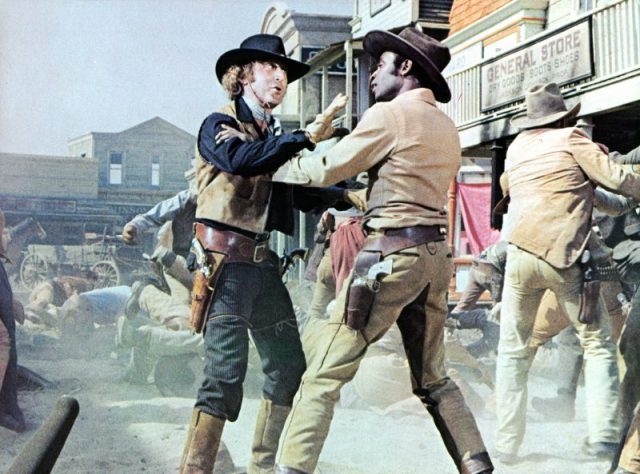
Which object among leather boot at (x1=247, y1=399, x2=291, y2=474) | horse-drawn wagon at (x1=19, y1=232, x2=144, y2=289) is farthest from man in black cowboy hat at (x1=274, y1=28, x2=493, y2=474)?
horse-drawn wagon at (x1=19, y1=232, x2=144, y2=289)

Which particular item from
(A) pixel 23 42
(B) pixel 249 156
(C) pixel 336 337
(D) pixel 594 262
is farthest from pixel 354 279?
(A) pixel 23 42

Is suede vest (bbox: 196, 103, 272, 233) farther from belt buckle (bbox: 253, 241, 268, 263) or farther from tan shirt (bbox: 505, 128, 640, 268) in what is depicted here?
tan shirt (bbox: 505, 128, 640, 268)

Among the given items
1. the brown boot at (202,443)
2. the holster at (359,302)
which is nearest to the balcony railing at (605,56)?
the holster at (359,302)

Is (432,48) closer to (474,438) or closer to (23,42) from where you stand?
(474,438)

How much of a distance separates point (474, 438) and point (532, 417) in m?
1.41

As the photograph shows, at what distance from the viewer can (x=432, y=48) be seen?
287cm

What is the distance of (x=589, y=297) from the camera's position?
333 centimetres

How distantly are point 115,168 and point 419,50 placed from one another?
143cm

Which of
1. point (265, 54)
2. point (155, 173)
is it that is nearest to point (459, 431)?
point (265, 54)

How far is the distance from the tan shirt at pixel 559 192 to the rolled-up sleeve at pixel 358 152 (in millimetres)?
1020

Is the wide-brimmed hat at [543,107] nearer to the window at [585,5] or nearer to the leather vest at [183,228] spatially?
the leather vest at [183,228]

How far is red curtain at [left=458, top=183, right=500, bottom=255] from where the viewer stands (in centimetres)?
512

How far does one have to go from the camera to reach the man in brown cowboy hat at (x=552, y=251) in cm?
334

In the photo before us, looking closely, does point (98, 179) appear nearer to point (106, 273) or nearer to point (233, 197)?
point (106, 273)
